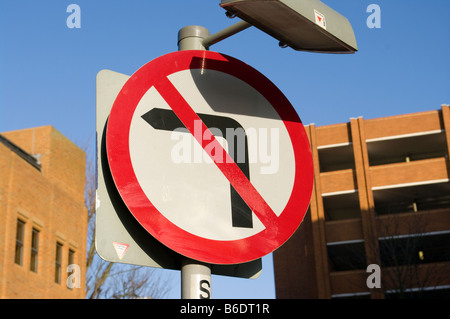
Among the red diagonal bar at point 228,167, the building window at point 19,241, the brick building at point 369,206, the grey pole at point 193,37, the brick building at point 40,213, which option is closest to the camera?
the red diagonal bar at point 228,167

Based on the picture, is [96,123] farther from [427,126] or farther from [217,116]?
[427,126]

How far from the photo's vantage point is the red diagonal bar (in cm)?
277

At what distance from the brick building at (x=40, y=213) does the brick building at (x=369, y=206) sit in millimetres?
18143

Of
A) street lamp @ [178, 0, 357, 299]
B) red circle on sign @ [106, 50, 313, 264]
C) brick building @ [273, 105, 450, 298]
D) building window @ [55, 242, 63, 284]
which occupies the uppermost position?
brick building @ [273, 105, 450, 298]

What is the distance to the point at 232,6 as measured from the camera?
8.12 feet

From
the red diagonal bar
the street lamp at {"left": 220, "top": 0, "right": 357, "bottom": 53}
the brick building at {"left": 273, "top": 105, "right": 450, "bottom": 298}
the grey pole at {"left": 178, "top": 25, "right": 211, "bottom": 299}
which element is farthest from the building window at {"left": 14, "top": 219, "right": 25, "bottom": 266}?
the street lamp at {"left": 220, "top": 0, "right": 357, "bottom": 53}

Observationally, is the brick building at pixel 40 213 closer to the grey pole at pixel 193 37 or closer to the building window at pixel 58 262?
the building window at pixel 58 262

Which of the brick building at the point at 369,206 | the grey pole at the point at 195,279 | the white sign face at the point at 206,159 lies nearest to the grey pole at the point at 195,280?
the grey pole at the point at 195,279

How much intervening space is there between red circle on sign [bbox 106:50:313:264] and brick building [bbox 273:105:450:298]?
37.6m

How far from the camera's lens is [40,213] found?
26859 mm

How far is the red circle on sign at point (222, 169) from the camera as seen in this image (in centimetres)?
256

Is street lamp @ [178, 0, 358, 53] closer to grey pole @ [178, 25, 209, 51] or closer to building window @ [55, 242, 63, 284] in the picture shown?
grey pole @ [178, 25, 209, 51]
